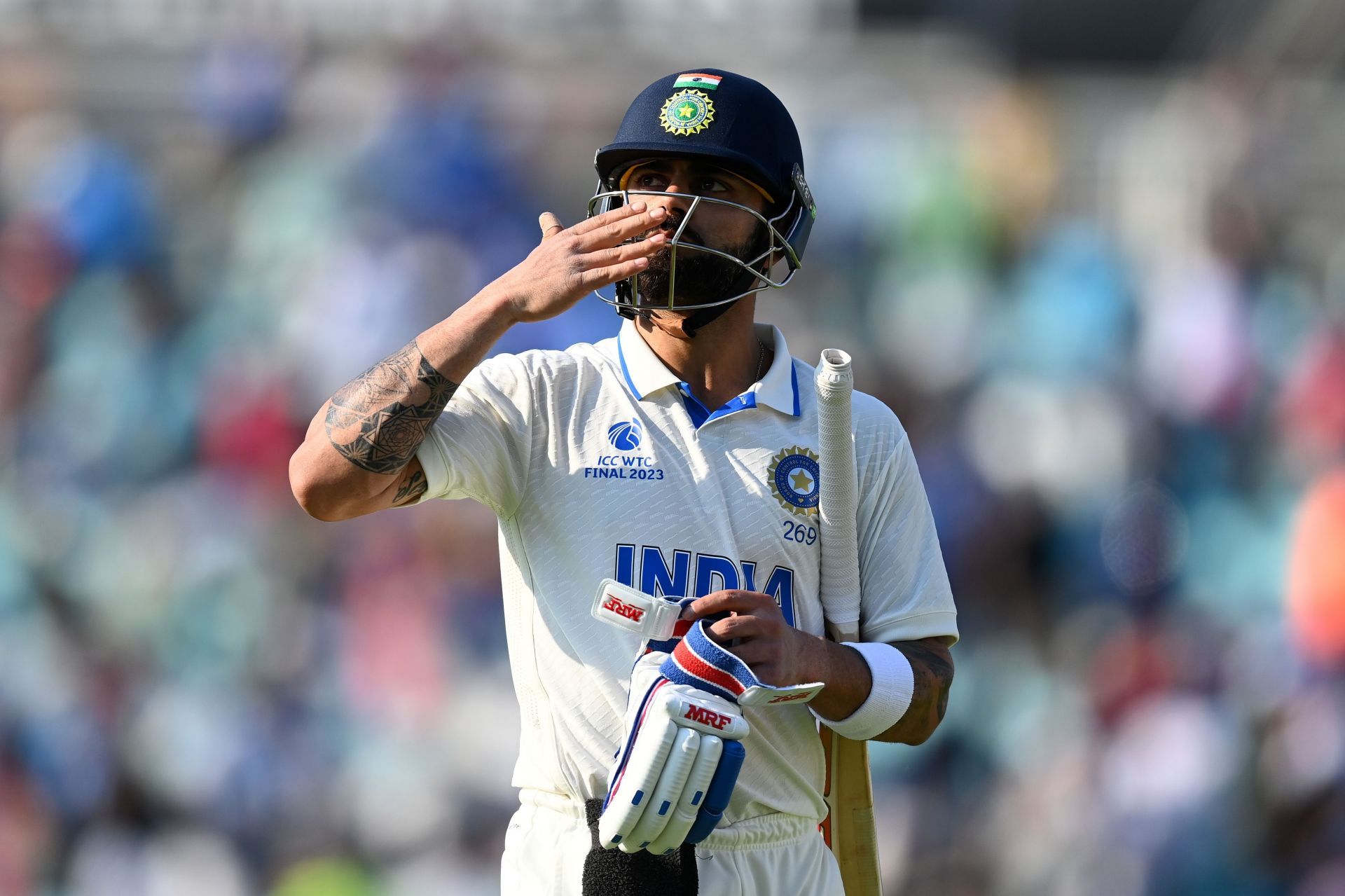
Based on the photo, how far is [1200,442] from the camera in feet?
22.2

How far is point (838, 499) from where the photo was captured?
2.75 m

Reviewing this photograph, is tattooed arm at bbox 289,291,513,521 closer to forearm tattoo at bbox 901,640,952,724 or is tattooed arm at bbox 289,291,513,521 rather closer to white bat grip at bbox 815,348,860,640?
white bat grip at bbox 815,348,860,640

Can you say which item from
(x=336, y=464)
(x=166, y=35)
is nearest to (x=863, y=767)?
(x=336, y=464)

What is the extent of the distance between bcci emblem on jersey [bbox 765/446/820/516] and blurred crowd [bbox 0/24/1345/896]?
11.8ft

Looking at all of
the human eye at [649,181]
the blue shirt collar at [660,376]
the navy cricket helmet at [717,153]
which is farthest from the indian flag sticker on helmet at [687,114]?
the blue shirt collar at [660,376]

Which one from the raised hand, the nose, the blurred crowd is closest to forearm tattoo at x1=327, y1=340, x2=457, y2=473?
the raised hand

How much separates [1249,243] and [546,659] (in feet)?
17.8

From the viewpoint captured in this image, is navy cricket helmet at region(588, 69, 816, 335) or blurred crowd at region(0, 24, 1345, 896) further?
blurred crowd at region(0, 24, 1345, 896)

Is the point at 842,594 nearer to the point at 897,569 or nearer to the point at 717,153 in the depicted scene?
the point at 897,569

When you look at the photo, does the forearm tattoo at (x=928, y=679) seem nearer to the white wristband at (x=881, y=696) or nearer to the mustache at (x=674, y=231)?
the white wristband at (x=881, y=696)

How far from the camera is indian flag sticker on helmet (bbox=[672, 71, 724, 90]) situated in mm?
2906

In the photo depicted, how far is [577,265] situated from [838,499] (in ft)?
2.12

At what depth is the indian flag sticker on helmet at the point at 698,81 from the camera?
291cm

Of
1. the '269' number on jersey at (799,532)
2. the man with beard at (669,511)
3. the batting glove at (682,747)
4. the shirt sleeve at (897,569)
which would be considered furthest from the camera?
the shirt sleeve at (897,569)
